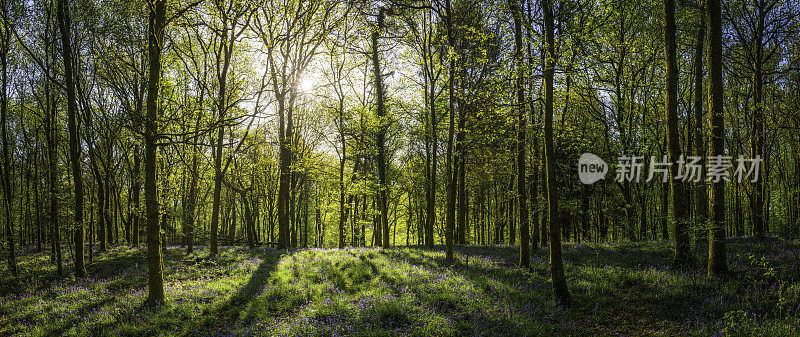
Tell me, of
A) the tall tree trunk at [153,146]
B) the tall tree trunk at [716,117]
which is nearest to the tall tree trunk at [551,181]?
the tall tree trunk at [716,117]

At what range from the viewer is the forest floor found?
732 cm

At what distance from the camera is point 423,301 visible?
8.69m

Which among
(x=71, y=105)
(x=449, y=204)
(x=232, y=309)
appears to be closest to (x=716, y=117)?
(x=449, y=204)

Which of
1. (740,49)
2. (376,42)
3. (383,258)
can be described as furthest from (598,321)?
(740,49)

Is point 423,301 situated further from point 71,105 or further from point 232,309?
point 71,105

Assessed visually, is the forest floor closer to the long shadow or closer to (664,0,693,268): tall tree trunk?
the long shadow

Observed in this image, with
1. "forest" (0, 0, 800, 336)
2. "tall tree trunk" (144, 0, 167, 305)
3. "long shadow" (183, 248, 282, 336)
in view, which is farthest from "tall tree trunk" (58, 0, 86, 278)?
"long shadow" (183, 248, 282, 336)

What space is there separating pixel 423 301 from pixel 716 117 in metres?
9.73

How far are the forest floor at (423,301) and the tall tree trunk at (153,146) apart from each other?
0.87 meters

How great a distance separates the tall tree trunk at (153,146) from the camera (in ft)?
27.6

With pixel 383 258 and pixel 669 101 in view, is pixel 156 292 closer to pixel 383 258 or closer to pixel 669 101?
pixel 383 258

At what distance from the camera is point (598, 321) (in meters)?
8.03

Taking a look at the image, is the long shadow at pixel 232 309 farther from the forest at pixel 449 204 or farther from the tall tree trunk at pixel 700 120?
the tall tree trunk at pixel 700 120

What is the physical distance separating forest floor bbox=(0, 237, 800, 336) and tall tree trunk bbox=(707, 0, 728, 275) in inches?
25.5
